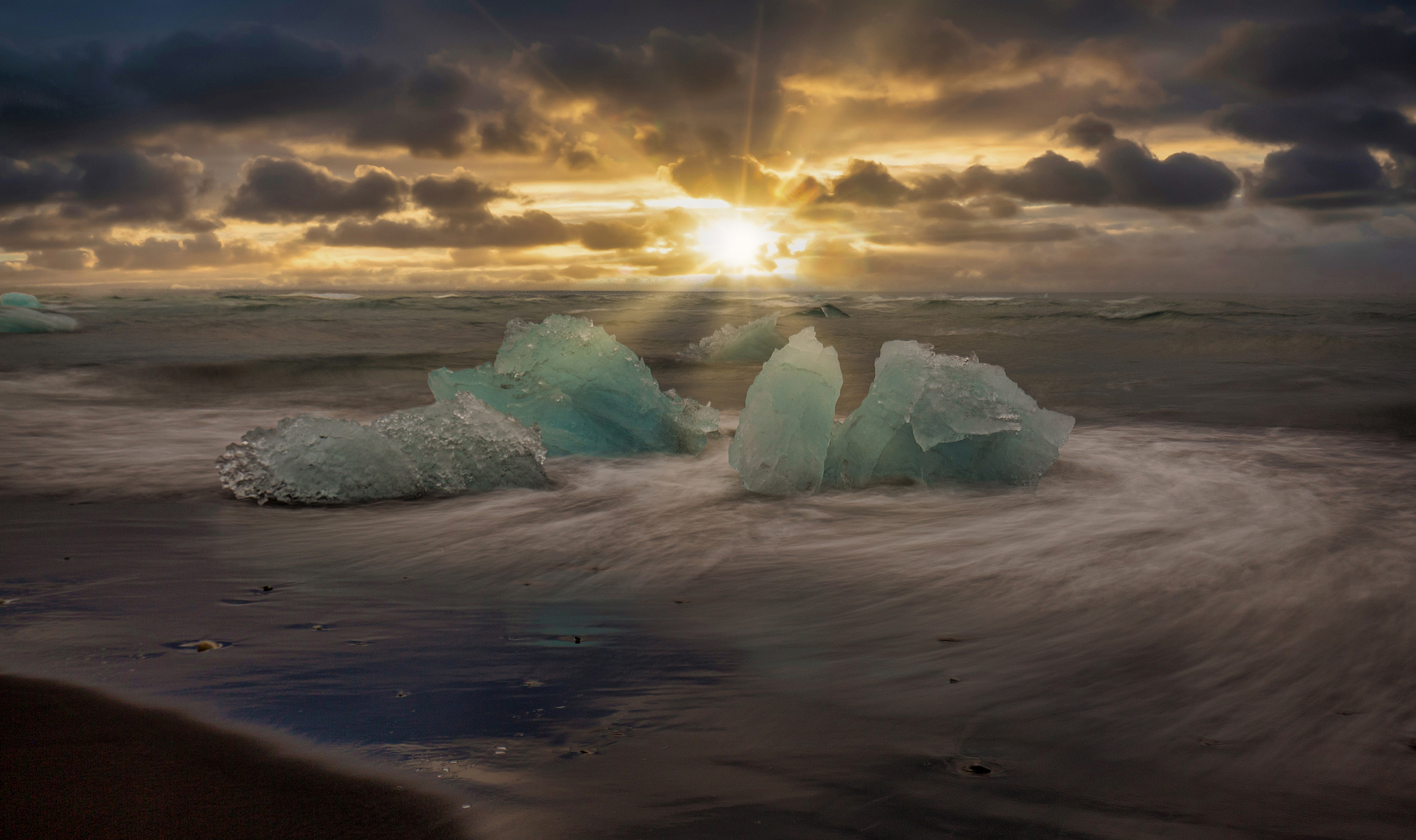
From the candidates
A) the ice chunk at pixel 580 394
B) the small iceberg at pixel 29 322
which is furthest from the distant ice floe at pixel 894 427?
the small iceberg at pixel 29 322

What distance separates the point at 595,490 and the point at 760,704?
2.82m

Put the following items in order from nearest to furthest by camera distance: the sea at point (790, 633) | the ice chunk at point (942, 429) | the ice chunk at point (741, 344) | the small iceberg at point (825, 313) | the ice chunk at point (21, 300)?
the sea at point (790, 633) → the ice chunk at point (942, 429) → the ice chunk at point (741, 344) → the ice chunk at point (21, 300) → the small iceberg at point (825, 313)

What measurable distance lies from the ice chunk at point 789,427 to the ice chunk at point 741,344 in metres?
7.93

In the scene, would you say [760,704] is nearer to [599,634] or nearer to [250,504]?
[599,634]

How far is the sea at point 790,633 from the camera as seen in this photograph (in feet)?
4.87

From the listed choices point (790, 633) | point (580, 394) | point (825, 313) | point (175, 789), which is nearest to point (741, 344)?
point (580, 394)

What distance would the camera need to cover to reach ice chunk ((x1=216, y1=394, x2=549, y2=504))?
414 centimetres

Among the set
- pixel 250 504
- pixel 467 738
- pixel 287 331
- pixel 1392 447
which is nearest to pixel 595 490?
pixel 250 504

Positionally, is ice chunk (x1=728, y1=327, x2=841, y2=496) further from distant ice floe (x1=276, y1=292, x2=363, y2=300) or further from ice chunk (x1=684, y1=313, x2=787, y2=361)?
distant ice floe (x1=276, y1=292, x2=363, y2=300)

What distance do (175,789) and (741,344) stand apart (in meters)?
11.2

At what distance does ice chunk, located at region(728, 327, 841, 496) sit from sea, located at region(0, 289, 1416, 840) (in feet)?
0.46

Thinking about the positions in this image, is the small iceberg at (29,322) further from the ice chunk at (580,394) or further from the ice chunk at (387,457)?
the ice chunk at (387,457)

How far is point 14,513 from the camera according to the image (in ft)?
12.7

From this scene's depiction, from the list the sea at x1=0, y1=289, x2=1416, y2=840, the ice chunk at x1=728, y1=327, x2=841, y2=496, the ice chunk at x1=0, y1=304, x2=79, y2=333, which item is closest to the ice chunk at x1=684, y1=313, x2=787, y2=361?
the sea at x1=0, y1=289, x2=1416, y2=840
